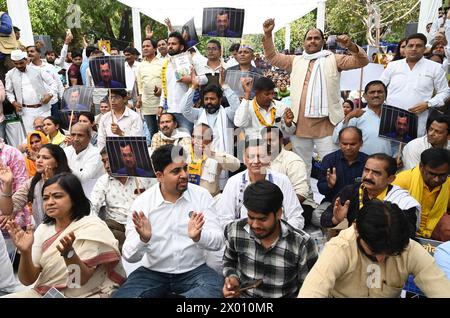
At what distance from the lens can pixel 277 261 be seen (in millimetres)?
2383

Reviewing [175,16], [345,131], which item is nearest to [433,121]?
[345,131]

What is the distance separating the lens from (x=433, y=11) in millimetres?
8984

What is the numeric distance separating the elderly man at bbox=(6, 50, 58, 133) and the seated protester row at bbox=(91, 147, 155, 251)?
10.8 ft

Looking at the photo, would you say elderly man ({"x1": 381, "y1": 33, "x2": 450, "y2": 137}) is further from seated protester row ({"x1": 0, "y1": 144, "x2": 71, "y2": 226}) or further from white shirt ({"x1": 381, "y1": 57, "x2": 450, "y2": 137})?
seated protester row ({"x1": 0, "y1": 144, "x2": 71, "y2": 226})

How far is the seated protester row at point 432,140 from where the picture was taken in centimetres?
361

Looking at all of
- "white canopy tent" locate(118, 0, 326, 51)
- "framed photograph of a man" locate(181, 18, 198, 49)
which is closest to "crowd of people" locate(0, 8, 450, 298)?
"framed photograph of a man" locate(181, 18, 198, 49)

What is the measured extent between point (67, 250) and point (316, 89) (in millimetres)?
2895

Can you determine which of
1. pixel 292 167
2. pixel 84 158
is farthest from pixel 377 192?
pixel 84 158

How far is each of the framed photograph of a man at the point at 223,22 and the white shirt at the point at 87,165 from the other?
217cm

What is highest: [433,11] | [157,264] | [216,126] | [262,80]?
[433,11]

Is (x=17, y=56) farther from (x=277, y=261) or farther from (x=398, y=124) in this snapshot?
(x=277, y=261)
